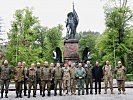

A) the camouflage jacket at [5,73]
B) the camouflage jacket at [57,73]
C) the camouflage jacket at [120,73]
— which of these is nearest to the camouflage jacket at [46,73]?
the camouflage jacket at [57,73]

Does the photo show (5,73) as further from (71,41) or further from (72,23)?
(72,23)

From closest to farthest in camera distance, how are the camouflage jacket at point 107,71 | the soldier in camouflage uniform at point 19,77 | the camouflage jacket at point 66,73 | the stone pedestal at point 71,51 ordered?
the soldier in camouflage uniform at point 19,77 → the camouflage jacket at point 66,73 → the camouflage jacket at point 107,71 → the stone pedestal at point 71,51

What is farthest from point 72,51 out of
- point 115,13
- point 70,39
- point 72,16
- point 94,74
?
point 115,13

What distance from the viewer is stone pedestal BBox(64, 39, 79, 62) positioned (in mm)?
27656

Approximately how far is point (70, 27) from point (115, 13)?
15514 millimetres

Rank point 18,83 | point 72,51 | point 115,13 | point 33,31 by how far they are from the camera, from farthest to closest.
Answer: point 33,31 < point 115,13 < point 72,51 < point 18,83

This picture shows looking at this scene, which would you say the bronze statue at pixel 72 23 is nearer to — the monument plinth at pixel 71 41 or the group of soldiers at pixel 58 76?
the monument plinth at pixel 71 41

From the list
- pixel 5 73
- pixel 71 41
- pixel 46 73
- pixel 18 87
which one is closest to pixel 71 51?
pixel 71 41

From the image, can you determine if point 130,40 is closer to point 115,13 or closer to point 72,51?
point 115,13

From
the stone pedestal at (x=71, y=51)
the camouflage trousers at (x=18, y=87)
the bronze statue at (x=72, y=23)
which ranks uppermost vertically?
the bronze statue at (x=72, y=23)

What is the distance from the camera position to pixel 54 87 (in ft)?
62.7

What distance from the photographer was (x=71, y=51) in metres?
27.6

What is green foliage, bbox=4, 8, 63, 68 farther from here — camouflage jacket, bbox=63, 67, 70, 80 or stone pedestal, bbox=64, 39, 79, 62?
camouflage jacket, bbox=63, 67, 70, 80

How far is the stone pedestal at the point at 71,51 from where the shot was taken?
27.7 metres
